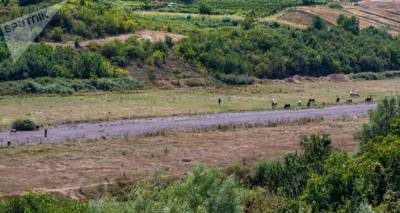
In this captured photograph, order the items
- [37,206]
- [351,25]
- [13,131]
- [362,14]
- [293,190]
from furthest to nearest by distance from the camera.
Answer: [362,14]
[351,25]
[13,131]
[293,190]
[37,206]

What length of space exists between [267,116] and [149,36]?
72.5 feet

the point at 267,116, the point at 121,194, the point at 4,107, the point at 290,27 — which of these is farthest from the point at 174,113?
the point at 290,27

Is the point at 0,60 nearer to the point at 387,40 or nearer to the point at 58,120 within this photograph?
the point at 58,120

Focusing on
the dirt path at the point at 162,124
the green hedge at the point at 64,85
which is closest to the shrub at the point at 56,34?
the green hedge at the point at 64,85

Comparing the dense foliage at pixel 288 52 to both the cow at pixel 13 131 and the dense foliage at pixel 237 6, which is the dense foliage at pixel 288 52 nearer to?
the dense foliage at pixel 237 6

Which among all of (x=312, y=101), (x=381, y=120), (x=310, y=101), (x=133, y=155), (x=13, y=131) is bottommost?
(x=312, y=101)

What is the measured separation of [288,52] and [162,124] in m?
28.6

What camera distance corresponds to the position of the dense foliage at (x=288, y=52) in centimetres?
7356

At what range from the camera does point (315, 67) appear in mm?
79125

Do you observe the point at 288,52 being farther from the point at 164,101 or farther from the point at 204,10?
the point at 204,10

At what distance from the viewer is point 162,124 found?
52.9 metres

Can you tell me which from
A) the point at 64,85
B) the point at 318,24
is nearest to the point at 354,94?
the point at 318,24

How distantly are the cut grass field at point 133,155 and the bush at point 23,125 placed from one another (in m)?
5.00

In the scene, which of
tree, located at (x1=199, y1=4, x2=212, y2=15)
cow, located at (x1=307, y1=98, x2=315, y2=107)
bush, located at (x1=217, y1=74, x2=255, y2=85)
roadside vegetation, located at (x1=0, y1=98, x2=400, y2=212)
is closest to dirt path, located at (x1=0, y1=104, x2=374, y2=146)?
cow, located at (x1=307, y1=98, x2=315, y2=107)
